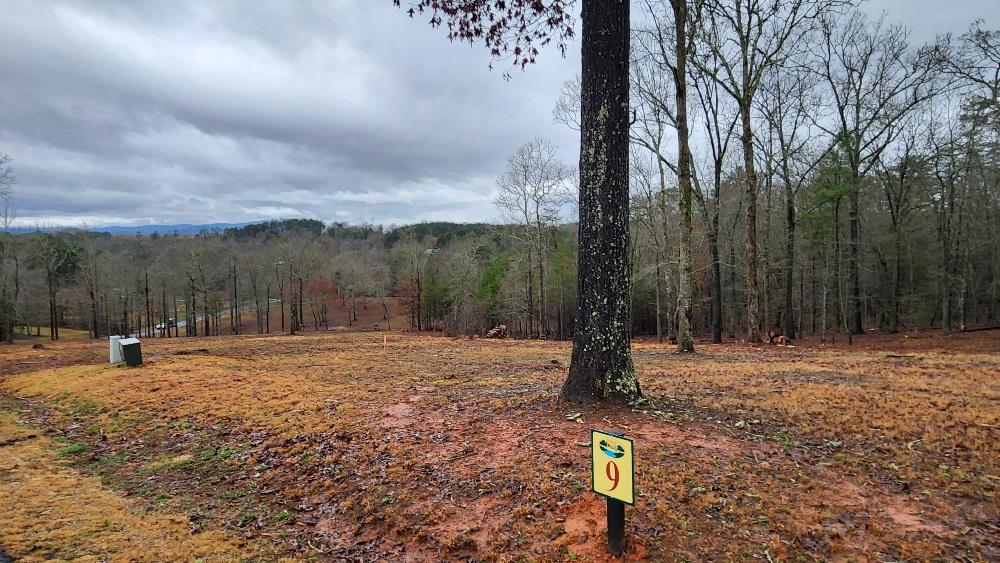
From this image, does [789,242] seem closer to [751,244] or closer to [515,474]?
[751,244]

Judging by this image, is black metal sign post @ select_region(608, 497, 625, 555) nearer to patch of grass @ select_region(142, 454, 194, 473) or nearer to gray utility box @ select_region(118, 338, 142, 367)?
patch of grass @ select_region(142, 454, 194, 473)

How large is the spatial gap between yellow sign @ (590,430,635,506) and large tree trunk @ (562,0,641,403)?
2.28m

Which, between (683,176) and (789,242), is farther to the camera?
(789,242)

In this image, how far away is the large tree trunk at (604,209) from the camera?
4.99m

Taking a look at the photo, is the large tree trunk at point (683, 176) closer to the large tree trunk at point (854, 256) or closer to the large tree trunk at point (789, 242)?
the large tree trunk at point (789, 242)

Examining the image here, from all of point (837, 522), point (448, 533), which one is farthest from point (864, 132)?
point (448, 533)

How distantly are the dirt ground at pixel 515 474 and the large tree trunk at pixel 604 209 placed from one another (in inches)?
20.2

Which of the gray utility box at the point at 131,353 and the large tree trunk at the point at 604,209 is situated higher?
the large tree trunk at the point at 604,209

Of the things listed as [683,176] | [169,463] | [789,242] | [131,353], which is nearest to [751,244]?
[683,176]

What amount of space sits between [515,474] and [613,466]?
147 cm

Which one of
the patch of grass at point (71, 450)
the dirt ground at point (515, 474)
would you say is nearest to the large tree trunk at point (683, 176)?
the dirt ground at point (515, 474)

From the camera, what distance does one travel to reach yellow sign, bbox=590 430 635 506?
2.65 meters

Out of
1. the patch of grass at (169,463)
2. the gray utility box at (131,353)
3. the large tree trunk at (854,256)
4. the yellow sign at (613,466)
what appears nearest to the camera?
the yellow sign at (613,466)

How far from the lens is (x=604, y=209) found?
16.4ft
